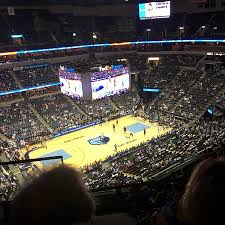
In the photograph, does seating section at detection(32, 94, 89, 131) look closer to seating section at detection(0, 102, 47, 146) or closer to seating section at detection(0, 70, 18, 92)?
seating section at detection(0, 102, 47, 146)

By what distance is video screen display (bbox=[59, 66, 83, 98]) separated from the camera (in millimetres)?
36219

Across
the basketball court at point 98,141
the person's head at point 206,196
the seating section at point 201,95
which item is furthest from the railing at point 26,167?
the seating section at point 201,95

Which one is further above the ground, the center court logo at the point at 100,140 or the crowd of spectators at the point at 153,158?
the crowd of spectators at the point at 153,158

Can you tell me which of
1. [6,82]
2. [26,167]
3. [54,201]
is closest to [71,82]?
[6,82]

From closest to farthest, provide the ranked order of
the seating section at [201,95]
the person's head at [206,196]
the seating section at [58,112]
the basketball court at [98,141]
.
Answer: the person's head at [206,196] → the basketball court at [98,141] → the seating section at [201,95] → the seating section at [58,112]

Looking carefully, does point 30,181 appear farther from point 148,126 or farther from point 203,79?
point 203,79

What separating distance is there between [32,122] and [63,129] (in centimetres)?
424

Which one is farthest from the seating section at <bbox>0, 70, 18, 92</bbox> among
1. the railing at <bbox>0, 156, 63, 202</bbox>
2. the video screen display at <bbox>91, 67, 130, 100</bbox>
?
the railing at <bbox>0, 156, 63, 202</bbox>

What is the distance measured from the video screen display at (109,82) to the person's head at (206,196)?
34258 mm

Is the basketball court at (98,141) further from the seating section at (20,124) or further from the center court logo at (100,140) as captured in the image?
the seating section at (20,124)

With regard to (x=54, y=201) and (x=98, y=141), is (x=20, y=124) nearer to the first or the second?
(x=98, y=141)

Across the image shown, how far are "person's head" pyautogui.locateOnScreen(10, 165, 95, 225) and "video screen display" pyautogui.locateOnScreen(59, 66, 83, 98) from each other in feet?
112

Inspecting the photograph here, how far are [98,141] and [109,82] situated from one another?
23.6 feet

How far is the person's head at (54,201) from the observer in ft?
5.89
